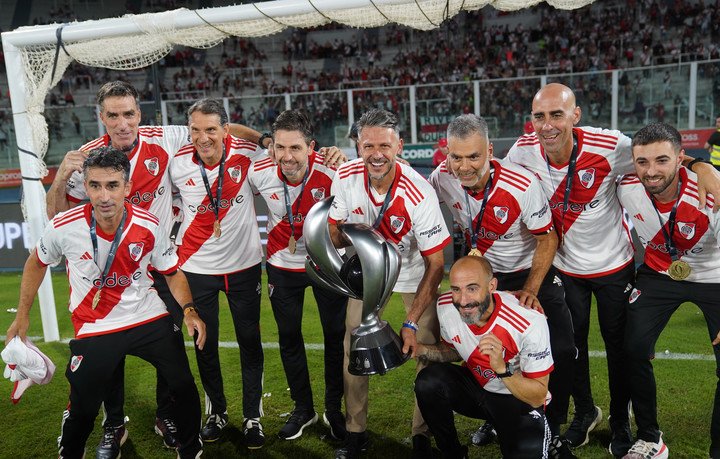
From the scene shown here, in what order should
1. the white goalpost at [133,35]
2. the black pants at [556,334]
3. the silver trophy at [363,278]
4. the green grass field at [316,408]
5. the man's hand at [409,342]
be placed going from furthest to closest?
the white goalpost at [133,35], the green grass field at [316,408], the black pants at [556,334], the man's hand at [409,342], the silver trophy at [363,278]

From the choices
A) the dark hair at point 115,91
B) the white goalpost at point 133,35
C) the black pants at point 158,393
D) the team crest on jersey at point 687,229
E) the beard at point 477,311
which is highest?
the white goalpost at point 133,35

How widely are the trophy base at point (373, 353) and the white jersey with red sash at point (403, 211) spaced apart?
2.13 feet

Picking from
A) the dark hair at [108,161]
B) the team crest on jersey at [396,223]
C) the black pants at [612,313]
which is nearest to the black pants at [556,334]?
the black pants at [612,313]

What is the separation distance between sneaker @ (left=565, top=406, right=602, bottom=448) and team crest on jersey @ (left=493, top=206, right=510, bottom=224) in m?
1.41

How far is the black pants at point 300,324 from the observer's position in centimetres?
387

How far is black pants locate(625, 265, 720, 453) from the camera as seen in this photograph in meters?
3.35

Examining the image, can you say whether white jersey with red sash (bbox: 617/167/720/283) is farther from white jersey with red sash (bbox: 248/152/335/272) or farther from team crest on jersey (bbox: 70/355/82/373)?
team crest on jersey (bbox: 70/355/82/373)

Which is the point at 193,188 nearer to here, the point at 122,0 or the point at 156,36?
the point at 156,36

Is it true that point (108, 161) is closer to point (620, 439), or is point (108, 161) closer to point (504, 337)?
point (504, 337)

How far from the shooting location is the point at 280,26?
4.49m

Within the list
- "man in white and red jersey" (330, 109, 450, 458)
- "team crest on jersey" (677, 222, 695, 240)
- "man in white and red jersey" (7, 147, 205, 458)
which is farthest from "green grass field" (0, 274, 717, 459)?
"team crest on jersey" (677, 222, 695, 240)

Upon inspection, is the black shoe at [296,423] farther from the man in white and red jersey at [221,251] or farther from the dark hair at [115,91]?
the dark hair at [115,91]

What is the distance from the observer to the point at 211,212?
3938 millimetres

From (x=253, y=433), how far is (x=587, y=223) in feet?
7.86
